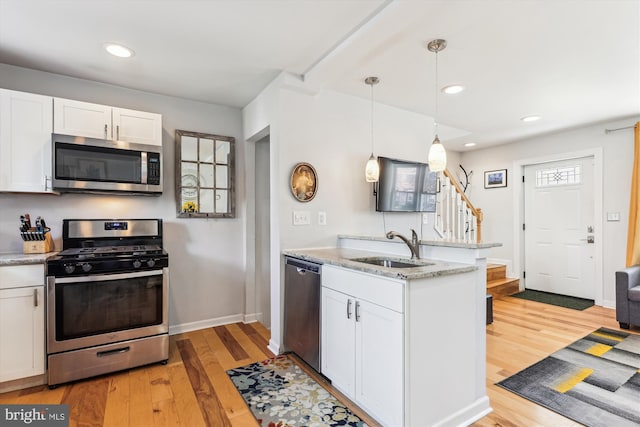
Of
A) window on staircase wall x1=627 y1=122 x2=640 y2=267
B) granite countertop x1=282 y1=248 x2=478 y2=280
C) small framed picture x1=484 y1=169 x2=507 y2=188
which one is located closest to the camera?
granite countertop x1=282 y1=248 x2=478 y2=280

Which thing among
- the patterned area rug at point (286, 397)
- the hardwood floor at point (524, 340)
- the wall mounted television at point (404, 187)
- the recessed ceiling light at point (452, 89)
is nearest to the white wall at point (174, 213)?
the patterned area rug at point (286, 397)

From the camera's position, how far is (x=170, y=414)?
1.97m

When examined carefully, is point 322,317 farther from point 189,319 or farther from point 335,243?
point 189,319

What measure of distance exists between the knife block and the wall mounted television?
3.02 meters

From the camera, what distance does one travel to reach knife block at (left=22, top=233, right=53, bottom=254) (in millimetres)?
2559

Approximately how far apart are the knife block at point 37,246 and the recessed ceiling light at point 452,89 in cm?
390

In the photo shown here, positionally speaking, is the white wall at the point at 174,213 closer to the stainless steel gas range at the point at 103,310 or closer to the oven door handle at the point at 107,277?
the stainless steel gas range at the point at 103,310

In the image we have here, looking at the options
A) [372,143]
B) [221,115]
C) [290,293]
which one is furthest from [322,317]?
[221,115]

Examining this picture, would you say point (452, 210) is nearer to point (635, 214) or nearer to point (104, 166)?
point (635, 214)

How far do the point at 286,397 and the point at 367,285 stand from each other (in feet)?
3.30

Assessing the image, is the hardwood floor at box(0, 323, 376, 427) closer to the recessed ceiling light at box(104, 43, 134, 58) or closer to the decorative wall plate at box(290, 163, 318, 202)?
the decorative wall plate at box(290, 163, 318, 202)

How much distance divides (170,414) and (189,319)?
1526 mm

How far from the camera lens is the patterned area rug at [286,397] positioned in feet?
6.25

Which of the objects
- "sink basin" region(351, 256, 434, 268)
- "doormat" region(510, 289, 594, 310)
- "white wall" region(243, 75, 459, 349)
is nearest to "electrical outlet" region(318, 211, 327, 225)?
"white wall" region(243, 75, 459, 349)
